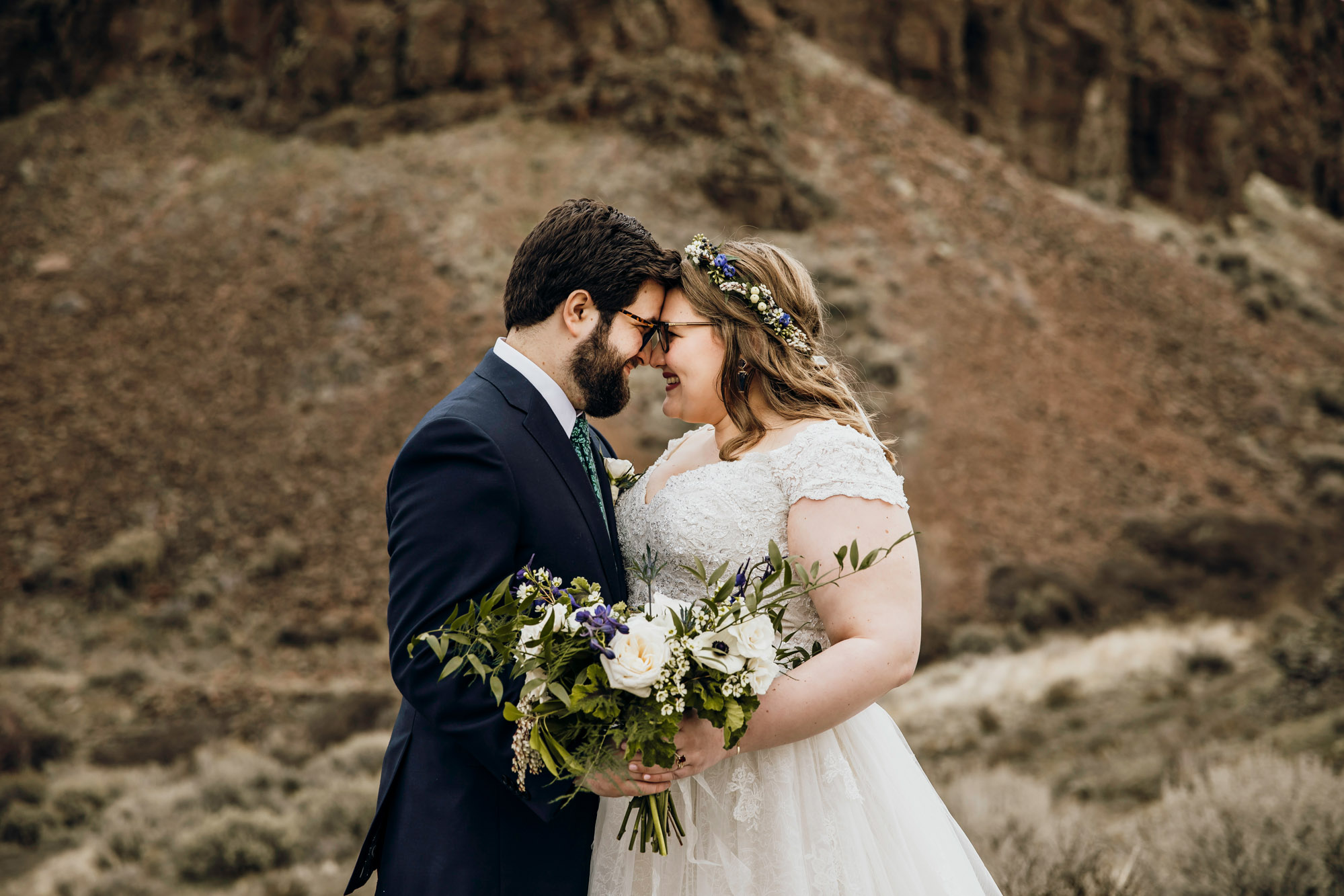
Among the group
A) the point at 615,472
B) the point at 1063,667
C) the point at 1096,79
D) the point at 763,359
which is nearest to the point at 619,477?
the point at 615,472

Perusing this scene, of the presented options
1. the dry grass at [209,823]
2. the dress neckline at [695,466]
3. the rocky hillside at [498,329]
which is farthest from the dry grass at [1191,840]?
the rocky hillside at [498,329]

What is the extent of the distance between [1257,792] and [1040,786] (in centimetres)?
196

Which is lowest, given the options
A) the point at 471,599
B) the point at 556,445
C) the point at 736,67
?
the point at 736,67

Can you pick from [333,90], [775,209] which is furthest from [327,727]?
[333,90]

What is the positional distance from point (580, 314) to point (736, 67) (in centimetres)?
2488

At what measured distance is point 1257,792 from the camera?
6.50 m

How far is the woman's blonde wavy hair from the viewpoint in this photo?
324cm

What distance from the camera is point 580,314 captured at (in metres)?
3.05

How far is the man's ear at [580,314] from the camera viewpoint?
3029 mm

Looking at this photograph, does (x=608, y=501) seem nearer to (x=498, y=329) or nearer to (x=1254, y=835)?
(x=1254, y=835)

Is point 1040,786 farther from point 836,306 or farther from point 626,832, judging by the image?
point 836,306

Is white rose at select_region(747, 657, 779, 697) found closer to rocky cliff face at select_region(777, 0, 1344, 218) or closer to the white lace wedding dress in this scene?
the white lace wedding dress

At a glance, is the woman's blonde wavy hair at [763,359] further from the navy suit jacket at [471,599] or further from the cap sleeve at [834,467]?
the navy suit jacket at [471,599]

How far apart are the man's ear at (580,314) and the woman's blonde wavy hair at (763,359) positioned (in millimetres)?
405
